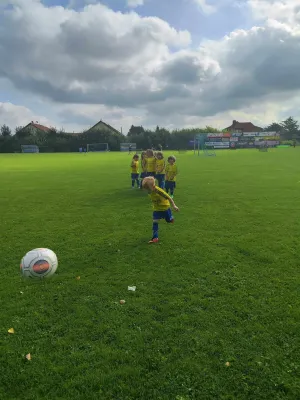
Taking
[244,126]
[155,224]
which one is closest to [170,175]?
[155,224]

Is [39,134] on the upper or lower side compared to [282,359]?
upper

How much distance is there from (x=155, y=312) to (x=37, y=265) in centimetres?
245

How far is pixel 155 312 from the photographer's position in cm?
504

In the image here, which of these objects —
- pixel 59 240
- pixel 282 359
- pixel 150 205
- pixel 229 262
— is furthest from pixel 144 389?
pixel 150 205

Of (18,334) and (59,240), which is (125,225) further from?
(18,334)

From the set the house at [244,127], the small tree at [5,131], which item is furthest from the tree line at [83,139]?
the house at [244,127]

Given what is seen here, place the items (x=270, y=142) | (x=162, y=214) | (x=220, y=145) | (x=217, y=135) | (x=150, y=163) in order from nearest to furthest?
(x=162, y=214) → (x=150, y=163) → (x=220, y=145) → (x=217, y=135) → (x=270, y=142)

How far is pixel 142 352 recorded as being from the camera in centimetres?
414

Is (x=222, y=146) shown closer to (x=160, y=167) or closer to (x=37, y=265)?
(x=160, y=167)

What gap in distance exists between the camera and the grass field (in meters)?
3.67

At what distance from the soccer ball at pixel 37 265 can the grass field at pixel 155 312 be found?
0.71 feet

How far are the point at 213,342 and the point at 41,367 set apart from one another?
2172 millimetres

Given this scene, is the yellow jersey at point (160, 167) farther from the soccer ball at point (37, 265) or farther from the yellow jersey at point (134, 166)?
the soccer ball at point (37, 265)

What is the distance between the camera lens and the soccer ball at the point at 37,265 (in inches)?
238
